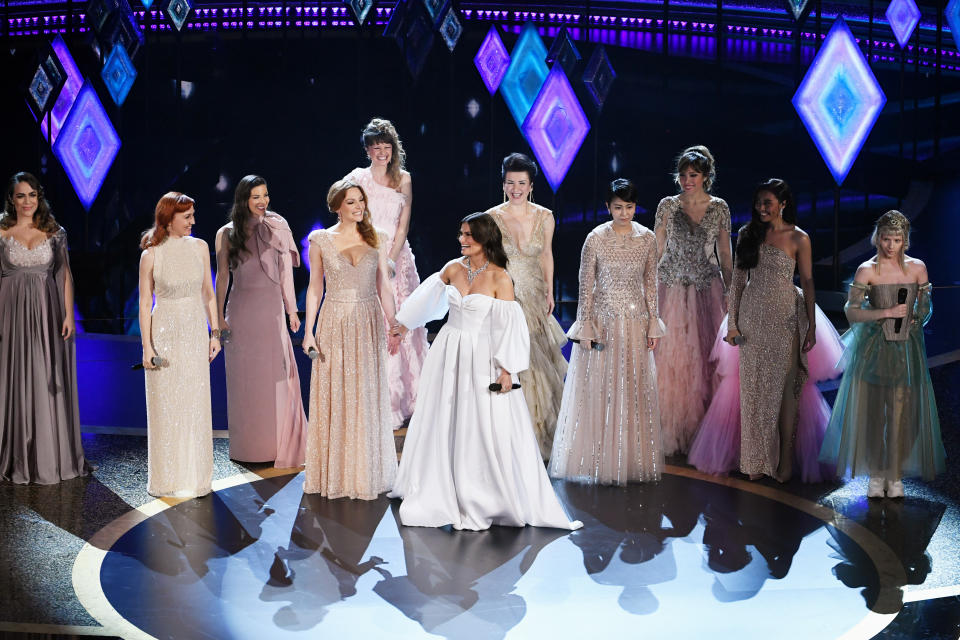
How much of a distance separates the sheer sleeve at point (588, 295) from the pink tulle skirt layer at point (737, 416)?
0.96m

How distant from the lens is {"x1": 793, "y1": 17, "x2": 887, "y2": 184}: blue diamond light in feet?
30.5

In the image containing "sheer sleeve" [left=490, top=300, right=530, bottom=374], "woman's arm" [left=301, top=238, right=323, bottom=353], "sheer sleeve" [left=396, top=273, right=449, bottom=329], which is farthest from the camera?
"woman's arm" [left=301, top=238, right=323, bottom=353]

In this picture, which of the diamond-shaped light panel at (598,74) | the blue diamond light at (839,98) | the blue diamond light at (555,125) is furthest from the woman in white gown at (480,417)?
the diamond-shaped light panel at (598,74)

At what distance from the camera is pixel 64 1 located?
1570cm

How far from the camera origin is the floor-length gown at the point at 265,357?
6.35m

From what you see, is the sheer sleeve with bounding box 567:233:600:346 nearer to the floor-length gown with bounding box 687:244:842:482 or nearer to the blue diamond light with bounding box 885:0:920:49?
the floor-length gown with bounding box 687:244:842:482

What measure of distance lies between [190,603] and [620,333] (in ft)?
9.38

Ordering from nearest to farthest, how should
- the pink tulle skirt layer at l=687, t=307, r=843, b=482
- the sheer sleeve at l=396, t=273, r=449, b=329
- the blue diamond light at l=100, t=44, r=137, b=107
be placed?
the sheer sleeve at l=396, t=273, r=449, b=329, the pink tulle skirt layer at l=687, t=307, r=843, b=482, the blue diamond light at l=100, t=44, r=137, b=107

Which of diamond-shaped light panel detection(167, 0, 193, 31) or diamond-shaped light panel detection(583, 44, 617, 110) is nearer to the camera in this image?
diamond-shaped light panel detection(583, 44, 617, 110)

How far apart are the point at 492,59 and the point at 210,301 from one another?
25.0ft

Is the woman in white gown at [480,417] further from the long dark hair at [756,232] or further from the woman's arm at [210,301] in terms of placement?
the long dark hair at [756,232]

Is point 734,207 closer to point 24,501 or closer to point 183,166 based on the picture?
point 183,166

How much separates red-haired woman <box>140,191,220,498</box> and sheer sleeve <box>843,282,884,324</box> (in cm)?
352

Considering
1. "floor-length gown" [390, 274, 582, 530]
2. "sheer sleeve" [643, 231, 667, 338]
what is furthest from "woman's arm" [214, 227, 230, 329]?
"sheer sleeve" [643, 231, 667, 338]
